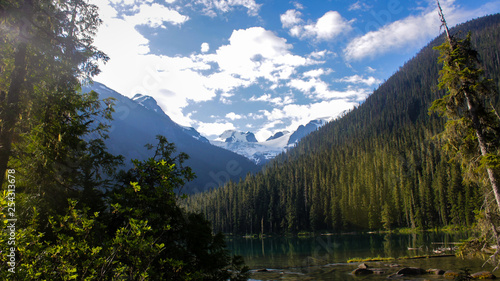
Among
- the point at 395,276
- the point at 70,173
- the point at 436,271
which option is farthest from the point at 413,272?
the point at 70,173

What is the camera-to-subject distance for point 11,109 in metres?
9.60

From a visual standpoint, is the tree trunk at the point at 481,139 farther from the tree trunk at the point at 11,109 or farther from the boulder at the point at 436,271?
the tree trunk at the point at 11,109

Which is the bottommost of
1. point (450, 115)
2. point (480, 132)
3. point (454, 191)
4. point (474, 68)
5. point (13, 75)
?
point (454, 191)

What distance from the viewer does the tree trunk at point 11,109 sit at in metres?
9.12

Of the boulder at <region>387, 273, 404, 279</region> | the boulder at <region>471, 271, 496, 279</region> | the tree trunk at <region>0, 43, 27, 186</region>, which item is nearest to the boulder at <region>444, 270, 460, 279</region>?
the boulder at <region>471, 271, 496, 279</region>

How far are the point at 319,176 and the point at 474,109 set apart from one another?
106683mm

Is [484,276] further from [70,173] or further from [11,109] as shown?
[11,109]

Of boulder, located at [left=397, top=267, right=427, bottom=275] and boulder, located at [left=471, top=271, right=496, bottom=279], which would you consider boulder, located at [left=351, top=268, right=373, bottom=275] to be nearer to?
boulder, located at [left=397, top=267, right=427, bottom=275]

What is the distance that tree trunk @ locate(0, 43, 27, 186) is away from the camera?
9.12m

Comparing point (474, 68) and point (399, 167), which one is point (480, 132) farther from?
point (399, 167)

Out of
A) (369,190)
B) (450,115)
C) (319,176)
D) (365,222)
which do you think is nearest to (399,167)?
(369,190)

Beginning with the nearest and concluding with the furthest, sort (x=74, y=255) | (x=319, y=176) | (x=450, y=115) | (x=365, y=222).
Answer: (x=74, y=255) < (x=450, y=115) < (x=365, y=222) < (x=319, y=176)

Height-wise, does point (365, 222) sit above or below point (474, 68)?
below

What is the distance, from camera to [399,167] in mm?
96750
